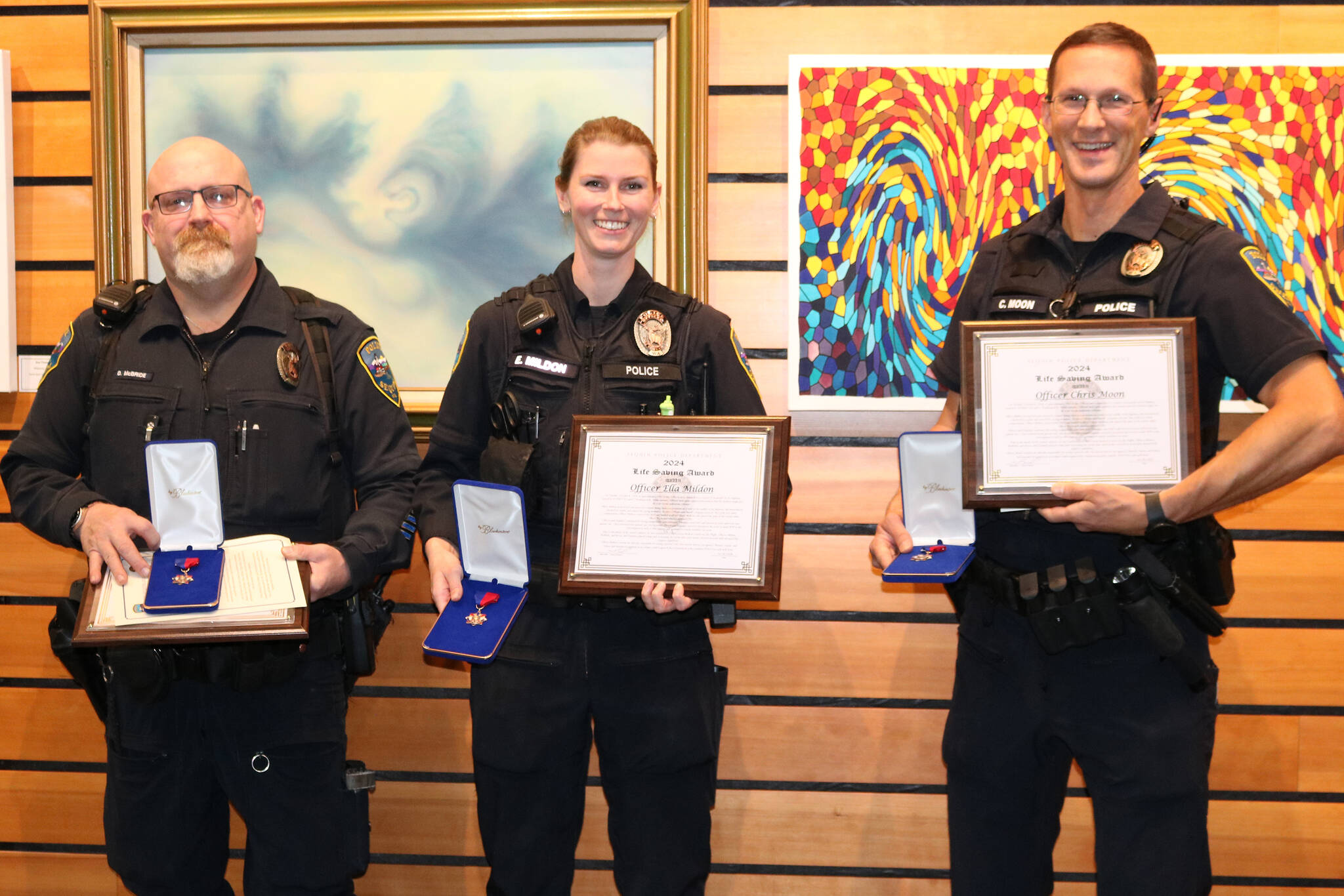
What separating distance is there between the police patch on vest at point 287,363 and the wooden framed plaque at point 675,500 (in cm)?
74

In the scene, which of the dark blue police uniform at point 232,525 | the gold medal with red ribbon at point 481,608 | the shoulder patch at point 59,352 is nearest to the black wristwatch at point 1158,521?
the gold medal with red ribbon at point 481,608

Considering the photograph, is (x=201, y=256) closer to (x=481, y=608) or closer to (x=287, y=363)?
(x=287, y=363)

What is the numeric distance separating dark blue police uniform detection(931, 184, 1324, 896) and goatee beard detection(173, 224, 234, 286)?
66.9 inches

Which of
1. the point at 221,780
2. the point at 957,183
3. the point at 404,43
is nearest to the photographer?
the point at 221,780

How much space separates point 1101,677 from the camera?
197 cm

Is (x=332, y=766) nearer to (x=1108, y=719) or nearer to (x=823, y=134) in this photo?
(x=1108, y=719)

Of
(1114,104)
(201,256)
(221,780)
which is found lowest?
(221,780)

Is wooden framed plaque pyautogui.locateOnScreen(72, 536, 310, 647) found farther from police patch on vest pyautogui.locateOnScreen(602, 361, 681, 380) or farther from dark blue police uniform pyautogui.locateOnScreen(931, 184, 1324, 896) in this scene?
dark blue police uniform pyautogui.locateOnScreen(931, 184, 1324, 896)

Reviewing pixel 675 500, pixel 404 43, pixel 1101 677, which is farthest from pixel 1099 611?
pixel 404 43

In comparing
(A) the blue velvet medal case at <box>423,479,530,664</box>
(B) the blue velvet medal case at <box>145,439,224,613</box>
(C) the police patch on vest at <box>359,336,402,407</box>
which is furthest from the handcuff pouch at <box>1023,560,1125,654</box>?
(B) the blue velvet medal case at <box>145,439,224,613</box>

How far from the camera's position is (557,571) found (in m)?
2.12

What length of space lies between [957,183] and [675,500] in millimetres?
1328

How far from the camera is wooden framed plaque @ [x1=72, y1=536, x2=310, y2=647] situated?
1992mm

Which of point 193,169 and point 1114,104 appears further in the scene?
point 193,169
